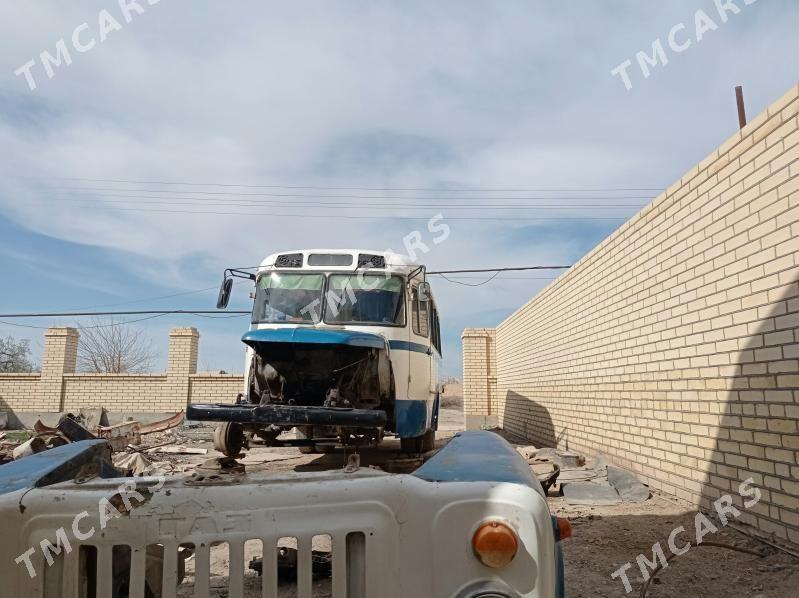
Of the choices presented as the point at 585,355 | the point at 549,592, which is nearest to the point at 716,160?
the point at 585,355

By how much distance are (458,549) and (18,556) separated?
1.22m

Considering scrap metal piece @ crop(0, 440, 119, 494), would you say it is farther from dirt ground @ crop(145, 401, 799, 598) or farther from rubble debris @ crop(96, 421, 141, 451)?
rubble debris @ crop(96, 421, 141, 451)

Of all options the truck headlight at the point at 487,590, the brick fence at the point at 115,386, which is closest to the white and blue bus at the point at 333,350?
the truck headlight at the point at 487,590

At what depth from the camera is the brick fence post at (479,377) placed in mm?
16719

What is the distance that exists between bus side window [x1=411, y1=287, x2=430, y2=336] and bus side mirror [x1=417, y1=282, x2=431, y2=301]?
0.16 ft

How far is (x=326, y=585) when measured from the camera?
8.46 feet

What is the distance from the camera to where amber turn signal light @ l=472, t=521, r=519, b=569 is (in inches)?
56.8

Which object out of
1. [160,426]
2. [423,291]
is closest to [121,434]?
[160,426]

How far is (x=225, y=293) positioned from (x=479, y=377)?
1117 centimetres

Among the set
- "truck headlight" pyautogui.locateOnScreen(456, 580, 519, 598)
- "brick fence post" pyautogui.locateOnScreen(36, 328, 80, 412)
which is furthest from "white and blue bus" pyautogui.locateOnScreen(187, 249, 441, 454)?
"brick fence post" pyautogui.locateOnScreen(36, 328, 80, 412)

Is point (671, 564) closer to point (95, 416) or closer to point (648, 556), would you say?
point (648, 556)

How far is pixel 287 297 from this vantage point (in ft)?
23.3

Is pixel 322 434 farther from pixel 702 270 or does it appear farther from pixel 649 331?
pixel 702 270

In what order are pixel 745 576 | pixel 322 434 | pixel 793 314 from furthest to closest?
pixel 322 434, pixel 793 314, pixel 745 576
